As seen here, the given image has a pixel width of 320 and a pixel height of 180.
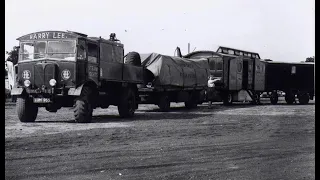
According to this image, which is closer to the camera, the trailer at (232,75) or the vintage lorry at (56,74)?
the vintage lorry at (56,74)

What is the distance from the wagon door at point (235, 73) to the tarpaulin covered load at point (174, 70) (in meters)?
2.25

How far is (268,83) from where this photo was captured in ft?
101

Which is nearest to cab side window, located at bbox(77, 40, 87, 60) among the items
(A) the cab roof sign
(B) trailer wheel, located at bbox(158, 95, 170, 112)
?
(A) the cab roof sign

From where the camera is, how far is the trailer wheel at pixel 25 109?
13.6m

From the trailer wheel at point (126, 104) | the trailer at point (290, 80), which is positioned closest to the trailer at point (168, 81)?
the trailer wheel at point (126, 104)

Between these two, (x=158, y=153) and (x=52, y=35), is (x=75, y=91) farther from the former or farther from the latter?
(x=158, y=153)

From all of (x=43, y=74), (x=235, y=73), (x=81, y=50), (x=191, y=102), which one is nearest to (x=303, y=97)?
(x=235, y=73)

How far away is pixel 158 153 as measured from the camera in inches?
301

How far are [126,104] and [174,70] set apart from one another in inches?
198

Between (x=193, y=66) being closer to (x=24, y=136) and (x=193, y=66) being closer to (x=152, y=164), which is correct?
(x=24, y=136)

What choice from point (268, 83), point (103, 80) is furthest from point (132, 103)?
point (268, 83)

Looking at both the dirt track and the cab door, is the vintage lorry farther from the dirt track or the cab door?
the dirt track

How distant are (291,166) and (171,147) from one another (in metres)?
2.41

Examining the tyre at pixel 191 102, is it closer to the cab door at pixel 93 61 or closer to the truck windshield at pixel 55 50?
the cab door at pixel 93 61
